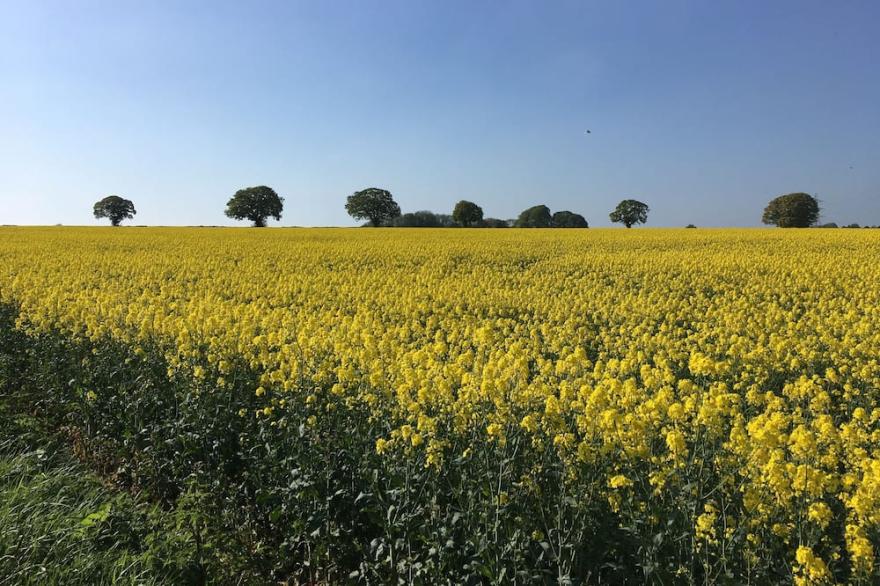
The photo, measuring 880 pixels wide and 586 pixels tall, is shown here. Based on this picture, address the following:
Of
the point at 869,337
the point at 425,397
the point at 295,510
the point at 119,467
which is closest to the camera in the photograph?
the point at 295,510

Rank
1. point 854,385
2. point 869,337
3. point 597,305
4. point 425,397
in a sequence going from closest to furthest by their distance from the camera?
point 425,397
point 854,385
point 869,337
point 597,305

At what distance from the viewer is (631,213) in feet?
313

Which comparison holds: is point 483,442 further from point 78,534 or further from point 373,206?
point 373,206

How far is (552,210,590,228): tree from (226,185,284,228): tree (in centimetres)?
5296

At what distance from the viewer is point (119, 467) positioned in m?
5.92

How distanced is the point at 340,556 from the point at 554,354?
218 inches

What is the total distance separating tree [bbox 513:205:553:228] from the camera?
108062mm

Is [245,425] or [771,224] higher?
[771,224]

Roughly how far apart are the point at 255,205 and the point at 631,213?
64.2 metres

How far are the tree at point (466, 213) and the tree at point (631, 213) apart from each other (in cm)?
2672

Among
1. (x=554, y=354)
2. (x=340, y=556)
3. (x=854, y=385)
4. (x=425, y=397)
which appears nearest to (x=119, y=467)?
(x=340, y=556)

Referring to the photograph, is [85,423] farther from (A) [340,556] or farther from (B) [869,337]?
→ (B) [869,337]

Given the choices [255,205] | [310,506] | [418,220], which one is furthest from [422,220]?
[310,506]

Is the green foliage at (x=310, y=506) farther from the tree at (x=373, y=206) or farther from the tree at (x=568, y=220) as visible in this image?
the tree at (x=568, y=220)
